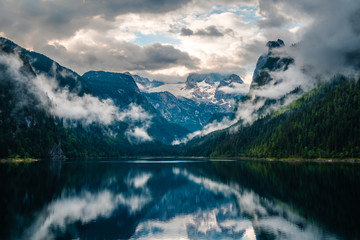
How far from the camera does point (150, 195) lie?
65.4 m

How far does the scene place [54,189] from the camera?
6581cm

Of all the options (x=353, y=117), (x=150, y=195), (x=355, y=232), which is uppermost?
(x=353, y=117)

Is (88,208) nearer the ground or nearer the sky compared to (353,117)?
nearer the ground

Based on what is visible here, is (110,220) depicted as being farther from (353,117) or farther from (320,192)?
(353,117)

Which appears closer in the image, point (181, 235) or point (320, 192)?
point (181, 235)

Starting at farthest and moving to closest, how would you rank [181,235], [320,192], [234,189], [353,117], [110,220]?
[353,117] < [234,189] < [320,192] < [110,220] < [181,235]

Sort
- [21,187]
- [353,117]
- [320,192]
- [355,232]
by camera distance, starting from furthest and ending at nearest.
Result: [353,117] → [21,187] → [320,192] → [355,232]

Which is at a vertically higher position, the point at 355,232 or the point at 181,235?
the point at 355,232

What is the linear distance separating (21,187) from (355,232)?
194ft

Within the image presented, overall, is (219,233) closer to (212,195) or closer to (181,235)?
(181,235)

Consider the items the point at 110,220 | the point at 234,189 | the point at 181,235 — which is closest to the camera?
the point at 181,235

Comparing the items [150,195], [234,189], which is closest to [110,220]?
[150,195]

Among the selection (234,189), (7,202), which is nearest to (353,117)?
(234,189)

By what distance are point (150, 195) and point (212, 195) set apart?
41.3ft
